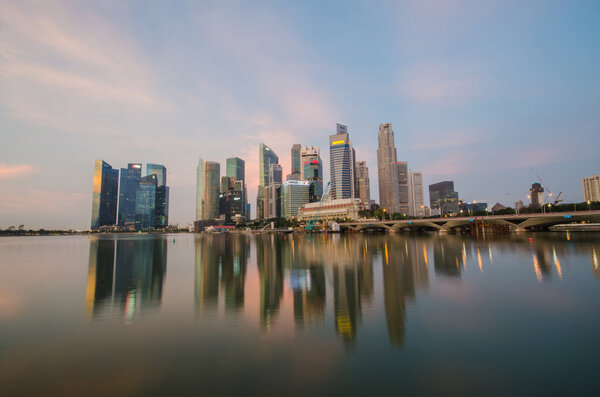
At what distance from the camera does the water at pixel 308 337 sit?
320 inches

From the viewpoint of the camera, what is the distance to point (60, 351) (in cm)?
1066

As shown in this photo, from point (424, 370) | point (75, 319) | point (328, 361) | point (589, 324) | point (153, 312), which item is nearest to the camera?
point (424, 370)

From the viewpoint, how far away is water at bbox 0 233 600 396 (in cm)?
812

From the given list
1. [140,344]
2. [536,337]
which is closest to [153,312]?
[140,344]

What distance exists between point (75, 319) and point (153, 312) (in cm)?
374

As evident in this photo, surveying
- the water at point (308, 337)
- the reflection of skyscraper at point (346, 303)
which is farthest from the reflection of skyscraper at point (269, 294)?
the reflection of skyscraper at point (346, 303)

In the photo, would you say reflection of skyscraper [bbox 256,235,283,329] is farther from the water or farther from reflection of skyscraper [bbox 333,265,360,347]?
reflection of skyscraper [bbox 333,265,360,347]

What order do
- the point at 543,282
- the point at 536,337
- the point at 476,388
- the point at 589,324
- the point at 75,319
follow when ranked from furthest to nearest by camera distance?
the point at 543,282 < the point at 75,319 < the point at 589,324 < the point at 536,337 < the point at 476,388

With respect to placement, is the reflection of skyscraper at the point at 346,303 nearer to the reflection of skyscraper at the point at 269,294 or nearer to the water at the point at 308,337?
the water at the point at 308,337

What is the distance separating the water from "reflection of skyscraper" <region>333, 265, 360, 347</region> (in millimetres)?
118

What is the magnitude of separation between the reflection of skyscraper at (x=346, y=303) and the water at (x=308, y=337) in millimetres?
118

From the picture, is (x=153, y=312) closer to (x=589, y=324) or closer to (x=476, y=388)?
(x=476, y=388)

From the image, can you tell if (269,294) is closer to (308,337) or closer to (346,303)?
(346,303)

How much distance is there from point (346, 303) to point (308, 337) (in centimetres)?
529
